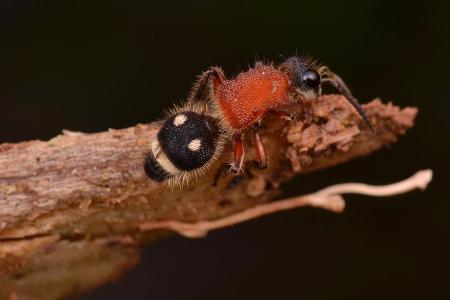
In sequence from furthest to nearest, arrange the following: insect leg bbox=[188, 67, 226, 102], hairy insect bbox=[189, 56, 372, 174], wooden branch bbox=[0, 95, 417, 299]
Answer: insect leg bbox=[188, 67, 226, 102]
hairy insect bbox=[189, 56, 372, 174]
wooden branch bbox=[0, 95, 417, 299]

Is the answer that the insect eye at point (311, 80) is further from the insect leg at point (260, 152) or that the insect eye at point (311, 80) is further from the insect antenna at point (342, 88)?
the insect leg at point (260, 152)

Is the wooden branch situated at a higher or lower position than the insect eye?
lower

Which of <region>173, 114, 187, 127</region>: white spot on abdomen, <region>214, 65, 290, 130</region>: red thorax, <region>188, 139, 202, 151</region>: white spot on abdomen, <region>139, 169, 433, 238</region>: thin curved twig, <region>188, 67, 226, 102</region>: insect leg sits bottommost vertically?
<region>139, 169, 433, 238</region>: thin curved twig

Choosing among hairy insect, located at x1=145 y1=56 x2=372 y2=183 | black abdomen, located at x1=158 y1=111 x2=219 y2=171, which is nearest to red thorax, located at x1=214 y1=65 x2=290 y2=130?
hairy insect, located at x1=145 y1=56 x2=372 y2=183

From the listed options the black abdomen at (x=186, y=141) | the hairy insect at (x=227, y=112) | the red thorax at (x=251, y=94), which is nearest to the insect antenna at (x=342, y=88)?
the hairy insect at (x=227, y=112)

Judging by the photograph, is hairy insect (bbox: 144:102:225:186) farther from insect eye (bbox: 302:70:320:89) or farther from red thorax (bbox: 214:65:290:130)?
insect eye (bbox: 302:70:320:89)

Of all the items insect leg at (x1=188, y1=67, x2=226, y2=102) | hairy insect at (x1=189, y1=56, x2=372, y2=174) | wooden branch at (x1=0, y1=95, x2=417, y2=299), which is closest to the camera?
wooden branch at (x1=0, y1=95, x2=417, y2=299)

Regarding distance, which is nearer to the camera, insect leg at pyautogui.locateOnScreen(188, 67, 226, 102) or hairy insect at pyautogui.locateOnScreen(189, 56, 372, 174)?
hairy insect at pyautogui.locateOnScreen(189, 56, 372, 174)

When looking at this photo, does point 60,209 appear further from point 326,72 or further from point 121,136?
point 326,72
